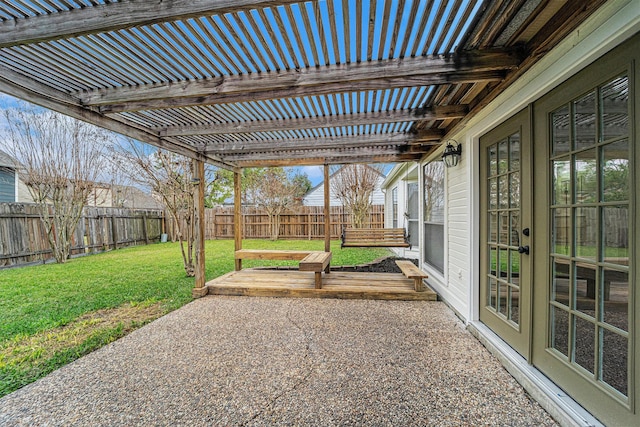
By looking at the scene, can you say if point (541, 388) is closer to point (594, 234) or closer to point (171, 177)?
point (594, 234)

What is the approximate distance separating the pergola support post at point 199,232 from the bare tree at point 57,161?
171 inches

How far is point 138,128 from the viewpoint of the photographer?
332 cm

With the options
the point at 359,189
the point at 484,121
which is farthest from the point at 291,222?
the point at 484,121

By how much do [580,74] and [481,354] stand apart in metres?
2.31

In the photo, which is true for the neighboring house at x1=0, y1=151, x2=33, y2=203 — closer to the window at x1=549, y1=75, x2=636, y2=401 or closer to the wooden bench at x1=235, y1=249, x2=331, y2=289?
the wooden bench at x1=235, y1=249, x2=331, y2=289

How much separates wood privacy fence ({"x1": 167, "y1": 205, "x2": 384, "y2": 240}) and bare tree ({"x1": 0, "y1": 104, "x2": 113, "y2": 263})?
493cm

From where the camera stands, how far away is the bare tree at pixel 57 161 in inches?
256

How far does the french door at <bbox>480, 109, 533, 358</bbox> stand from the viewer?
2.16m

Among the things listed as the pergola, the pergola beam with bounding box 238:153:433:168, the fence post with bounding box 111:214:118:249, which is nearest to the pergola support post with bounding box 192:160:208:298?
the pergola beam with bounding box 238:153:433:168

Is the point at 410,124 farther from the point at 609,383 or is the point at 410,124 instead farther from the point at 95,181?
the point at 95,181

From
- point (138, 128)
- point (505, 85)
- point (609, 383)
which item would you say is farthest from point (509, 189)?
point (138, 128)

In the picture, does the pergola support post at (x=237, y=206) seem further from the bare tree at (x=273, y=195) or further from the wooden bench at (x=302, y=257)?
the bare tree at (x=273, y=195)

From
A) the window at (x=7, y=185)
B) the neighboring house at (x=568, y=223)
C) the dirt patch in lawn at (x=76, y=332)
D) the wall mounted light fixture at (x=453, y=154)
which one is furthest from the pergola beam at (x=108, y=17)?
the window at (x=7, y=185)

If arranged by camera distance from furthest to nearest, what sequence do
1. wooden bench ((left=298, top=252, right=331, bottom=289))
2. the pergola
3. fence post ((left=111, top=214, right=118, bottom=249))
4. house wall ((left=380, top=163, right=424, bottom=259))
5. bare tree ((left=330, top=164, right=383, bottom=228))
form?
bare tree ((left=330, top=164, right=383, bottom=228))
fence post ((left=111, top=214, right=118, bottom=249))
house wall ((left=380, top=163, right=424, bottom=259))
wooden bench ((left=298, top=252, right=331, bottom=289))
the pergola
